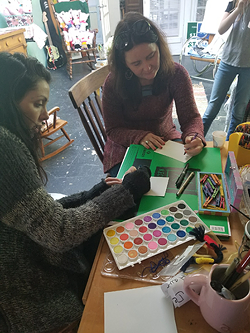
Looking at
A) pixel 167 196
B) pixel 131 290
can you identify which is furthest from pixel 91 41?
pixel 131 290

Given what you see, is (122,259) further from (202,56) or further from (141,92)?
(202,56)

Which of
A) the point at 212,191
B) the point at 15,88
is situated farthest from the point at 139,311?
A: the point at 15,88

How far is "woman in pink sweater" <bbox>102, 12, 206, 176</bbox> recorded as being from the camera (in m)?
1.12

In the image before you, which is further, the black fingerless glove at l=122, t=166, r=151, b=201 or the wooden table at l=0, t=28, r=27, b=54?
the wooden table at l=0, t=28, r=27, b=54

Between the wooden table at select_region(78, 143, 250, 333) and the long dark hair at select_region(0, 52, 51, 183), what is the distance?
1.33 feet

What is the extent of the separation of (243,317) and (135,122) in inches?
41.3

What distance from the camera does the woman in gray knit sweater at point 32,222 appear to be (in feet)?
1.99

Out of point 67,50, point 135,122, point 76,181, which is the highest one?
point 135,122

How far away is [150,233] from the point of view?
680 millimetres

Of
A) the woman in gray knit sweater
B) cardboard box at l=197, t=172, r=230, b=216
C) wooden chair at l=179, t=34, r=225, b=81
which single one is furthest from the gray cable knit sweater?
wooden chair at l=179, t=34, r=225, b=81

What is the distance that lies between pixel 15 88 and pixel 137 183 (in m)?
0.45

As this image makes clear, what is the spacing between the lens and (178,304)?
527 millimetres

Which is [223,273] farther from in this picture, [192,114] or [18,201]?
[192,114]

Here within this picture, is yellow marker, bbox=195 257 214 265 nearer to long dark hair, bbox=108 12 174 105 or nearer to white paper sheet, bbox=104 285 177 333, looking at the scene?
white paper sheet, bbox=104 285 177 333
